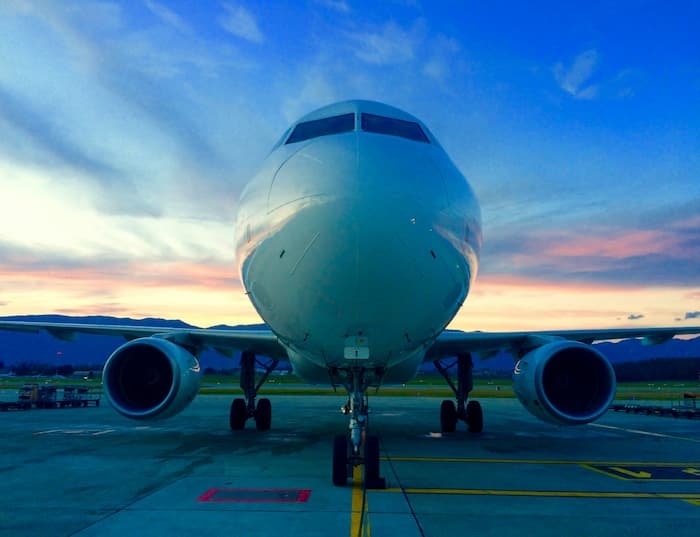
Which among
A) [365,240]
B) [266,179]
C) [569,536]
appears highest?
[266,179]

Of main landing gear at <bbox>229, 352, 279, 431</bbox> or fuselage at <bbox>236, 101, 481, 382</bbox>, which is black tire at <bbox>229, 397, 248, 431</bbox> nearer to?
main landing gear at <bbox>229, 352, 279, 431</bbox>

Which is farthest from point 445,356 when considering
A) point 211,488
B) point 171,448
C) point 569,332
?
point 211,488

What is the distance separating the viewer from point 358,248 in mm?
5223

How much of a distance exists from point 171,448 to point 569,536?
7740 mm

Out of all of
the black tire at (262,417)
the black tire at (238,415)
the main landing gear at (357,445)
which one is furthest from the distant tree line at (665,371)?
the main landing gear at (357,445)

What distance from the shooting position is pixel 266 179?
6.16 metres

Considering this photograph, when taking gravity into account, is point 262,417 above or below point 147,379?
below

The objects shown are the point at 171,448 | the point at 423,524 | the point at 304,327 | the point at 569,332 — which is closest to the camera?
the point at 423,524

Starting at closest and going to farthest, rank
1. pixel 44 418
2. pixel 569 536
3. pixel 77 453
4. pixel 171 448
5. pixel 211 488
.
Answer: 1. pixel 569 536
2. pixel 211 488
3. pixel 77 453
4. pixel 171 448
5. pixel 44 418

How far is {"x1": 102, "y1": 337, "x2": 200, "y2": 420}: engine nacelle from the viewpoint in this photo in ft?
29.7

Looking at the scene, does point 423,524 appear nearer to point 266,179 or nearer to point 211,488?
point 211,488

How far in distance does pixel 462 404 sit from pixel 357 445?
7.15 m

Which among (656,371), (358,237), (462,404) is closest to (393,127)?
(358,237)

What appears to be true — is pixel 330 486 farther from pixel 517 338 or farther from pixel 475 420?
pixel 475 420
